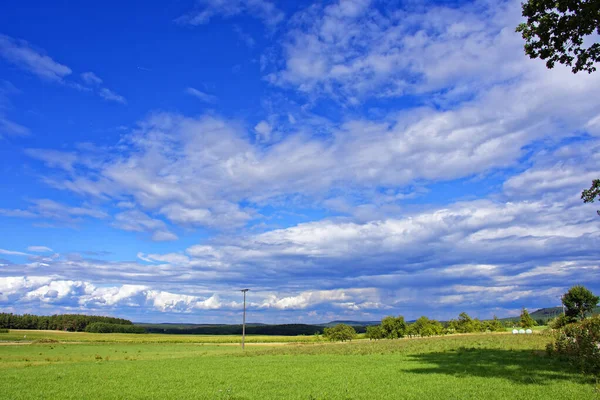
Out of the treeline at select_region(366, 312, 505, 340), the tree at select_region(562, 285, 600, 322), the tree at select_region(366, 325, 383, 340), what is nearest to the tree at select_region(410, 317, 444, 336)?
the treeline at select_region(366, 312, 505, 340)

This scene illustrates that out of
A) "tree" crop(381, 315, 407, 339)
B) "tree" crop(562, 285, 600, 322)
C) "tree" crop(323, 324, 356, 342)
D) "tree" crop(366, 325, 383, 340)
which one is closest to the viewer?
"tree" crop(562, 285, 600, 322)

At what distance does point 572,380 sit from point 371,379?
11535 mm

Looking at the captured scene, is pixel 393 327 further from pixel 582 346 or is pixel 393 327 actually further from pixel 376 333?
pixel 582 346

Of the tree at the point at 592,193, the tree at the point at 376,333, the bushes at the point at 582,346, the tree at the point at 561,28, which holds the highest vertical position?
the tree at the point at 561,28

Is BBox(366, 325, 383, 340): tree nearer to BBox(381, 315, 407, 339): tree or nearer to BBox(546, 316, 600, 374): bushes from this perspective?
BBox(381, 315, 407, 339): tree

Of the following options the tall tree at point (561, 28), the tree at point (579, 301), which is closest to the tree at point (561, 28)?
the tall tree at point (561, 28)

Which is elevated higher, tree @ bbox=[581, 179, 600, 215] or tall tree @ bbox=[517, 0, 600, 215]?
tall tree @ bbox=[517, 0, 600, 215]

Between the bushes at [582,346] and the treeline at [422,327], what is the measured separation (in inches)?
3804

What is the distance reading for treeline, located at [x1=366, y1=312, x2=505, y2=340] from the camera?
12412cm

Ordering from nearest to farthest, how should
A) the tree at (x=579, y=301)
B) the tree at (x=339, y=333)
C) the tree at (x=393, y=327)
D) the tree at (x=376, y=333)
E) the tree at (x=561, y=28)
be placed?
the tree at (x=561, y=28) < the tree at (x=579, y=301) < the tree at (x=339, y=333) < the tree at (x=393, y=327) < the tree at (x=376, y=333)

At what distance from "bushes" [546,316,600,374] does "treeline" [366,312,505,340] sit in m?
96.6

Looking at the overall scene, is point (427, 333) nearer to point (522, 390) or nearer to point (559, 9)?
point (522, 390)

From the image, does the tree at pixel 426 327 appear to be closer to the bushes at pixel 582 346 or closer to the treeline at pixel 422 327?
the treeline at pixel 422 327

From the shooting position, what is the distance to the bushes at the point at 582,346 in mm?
24844
